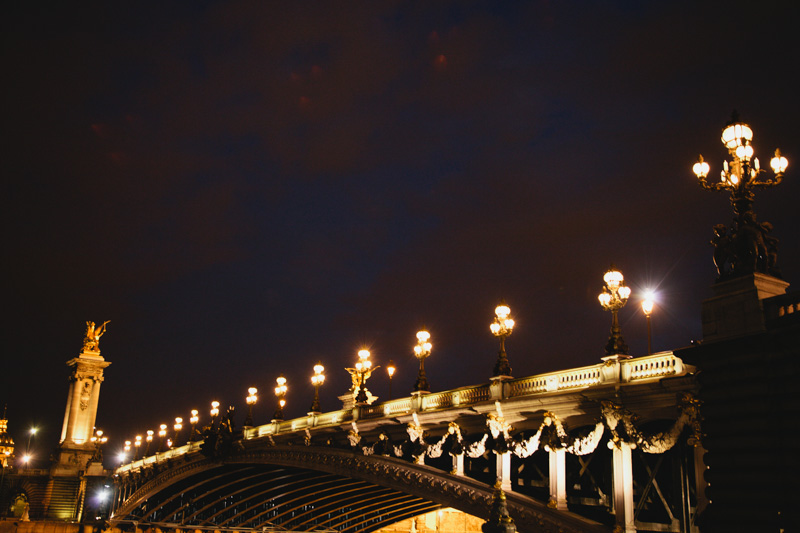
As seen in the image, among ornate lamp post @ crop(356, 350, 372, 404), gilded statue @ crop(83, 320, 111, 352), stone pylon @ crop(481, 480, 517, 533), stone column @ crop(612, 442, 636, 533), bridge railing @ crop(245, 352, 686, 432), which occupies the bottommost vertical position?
stone pylon @ crop(481, 480, 517, 533)

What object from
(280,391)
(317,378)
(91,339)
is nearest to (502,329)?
(317,378)

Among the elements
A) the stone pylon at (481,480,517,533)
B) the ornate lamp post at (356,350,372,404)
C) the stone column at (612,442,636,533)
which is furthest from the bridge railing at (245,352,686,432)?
the stone pylon at (481,480,517,533)

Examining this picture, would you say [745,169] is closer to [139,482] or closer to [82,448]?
[139,482]

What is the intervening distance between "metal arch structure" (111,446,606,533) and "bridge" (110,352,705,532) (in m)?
0.08

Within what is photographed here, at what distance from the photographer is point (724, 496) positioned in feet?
46.5

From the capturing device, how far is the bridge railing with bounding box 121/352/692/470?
64.8ft

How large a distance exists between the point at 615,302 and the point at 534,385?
13.7 ft

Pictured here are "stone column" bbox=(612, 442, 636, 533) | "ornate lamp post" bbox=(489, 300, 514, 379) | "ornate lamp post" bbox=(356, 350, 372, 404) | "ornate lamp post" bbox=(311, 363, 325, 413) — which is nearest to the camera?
"stone column" bbox=(612, 442, 636, 533)

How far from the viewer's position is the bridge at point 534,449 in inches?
757

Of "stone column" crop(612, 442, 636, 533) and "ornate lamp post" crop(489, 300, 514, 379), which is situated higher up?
"ornate lamp post" crop(489, 300, 514, 379)

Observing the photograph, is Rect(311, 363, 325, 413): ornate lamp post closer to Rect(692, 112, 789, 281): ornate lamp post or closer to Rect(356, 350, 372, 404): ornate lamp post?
Rect(356, 350, 372, 404): ornate lamp post

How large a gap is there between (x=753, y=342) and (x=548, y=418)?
8700 mm

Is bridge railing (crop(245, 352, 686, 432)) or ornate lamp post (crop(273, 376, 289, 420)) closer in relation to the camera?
bridge railing (crop(245, 352, 686, 432))

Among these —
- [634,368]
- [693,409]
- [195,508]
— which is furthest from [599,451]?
[195,508]
